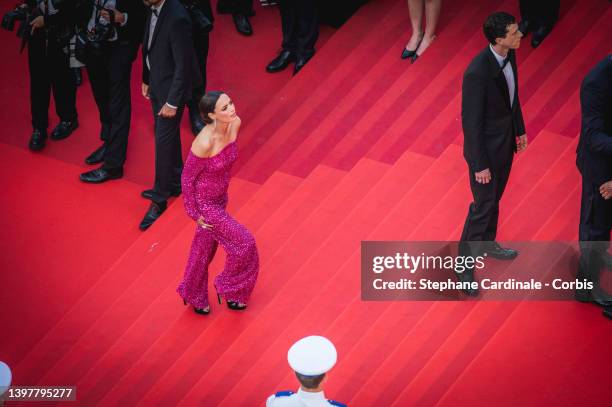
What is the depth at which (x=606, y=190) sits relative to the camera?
16.1 ft

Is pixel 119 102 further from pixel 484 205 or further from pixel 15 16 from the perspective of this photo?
pixel 484 205

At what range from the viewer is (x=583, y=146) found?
16.4 feet

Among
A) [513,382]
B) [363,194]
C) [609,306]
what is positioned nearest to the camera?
[513,382]

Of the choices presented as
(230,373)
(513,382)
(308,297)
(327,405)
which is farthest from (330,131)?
(327,405)

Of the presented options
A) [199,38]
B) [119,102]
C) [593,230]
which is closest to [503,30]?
[593,230]

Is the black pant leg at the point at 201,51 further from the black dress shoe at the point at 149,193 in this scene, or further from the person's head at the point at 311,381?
the person's head at the point at 311,381

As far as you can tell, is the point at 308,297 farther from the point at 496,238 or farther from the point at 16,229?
the point at 16,229

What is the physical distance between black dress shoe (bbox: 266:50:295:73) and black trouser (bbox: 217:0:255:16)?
68cm

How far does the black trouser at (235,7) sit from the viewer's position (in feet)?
27.2

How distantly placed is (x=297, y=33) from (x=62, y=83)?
189 centimetres

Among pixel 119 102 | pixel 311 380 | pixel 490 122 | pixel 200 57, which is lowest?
pixel 119 102

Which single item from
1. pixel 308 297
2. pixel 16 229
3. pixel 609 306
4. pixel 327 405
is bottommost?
pixel 16 229

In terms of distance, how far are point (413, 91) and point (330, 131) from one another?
0.68m

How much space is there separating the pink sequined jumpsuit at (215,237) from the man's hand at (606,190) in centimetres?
188
